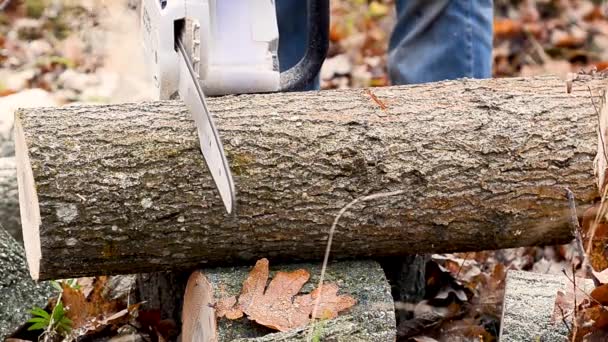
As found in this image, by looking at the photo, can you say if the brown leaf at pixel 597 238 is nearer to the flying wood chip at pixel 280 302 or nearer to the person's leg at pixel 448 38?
→ the flying wood chip at pixel 280 302

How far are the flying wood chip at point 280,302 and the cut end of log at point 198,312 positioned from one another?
0.04m

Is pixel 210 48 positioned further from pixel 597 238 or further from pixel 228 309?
pixel 597 238

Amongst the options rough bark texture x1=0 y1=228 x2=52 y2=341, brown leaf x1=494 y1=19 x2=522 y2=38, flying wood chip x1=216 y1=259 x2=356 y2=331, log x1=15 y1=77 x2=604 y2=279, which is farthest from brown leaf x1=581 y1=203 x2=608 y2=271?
brown leaf x1=494 y1=19 x2=522 y2=38

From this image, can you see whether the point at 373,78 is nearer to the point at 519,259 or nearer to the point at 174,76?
the point at 519,259

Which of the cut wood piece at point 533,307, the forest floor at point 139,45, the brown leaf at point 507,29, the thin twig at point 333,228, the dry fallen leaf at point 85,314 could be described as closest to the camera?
the thin twig at point 333,228

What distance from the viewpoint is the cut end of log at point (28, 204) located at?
1.95 metres

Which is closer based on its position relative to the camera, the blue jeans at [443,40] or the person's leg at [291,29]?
the blue jeans at [443,40]

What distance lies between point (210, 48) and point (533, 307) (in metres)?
0.88

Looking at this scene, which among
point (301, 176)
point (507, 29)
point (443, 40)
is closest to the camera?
point (301, 176)

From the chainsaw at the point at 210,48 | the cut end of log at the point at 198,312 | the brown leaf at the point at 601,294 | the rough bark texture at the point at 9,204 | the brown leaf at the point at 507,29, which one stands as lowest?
the cut end of log at the point at 198,312

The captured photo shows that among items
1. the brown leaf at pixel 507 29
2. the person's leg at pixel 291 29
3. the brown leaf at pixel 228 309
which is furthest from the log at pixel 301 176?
the brown leaf at pixel 507 29

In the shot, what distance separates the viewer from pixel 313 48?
7.66 feet

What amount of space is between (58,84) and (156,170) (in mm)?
2735

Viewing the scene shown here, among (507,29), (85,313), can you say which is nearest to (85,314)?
(85,313)
